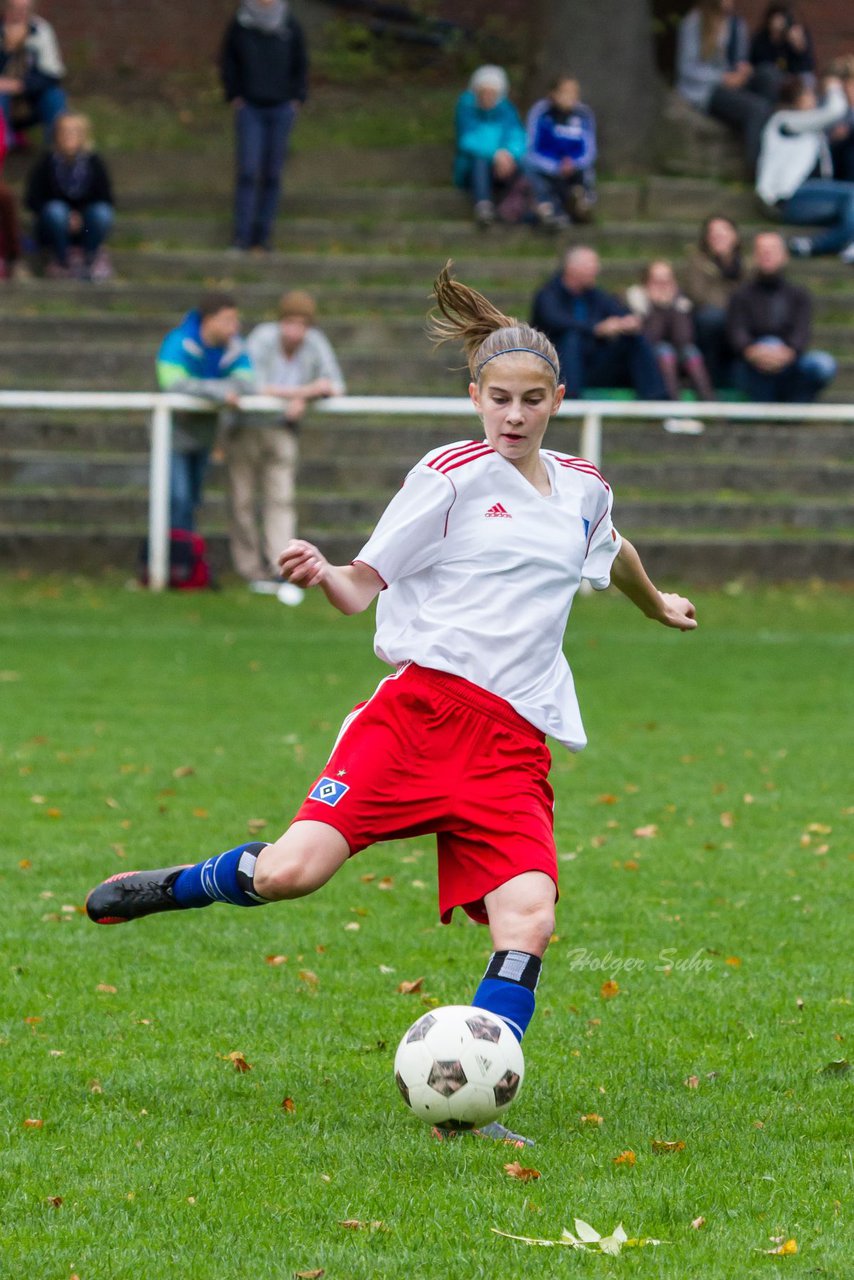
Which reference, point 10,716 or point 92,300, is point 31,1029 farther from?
point 92,300

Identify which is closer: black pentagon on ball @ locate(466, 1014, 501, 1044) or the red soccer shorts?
black pentagon on ball @ locate(466, 1014, 501, 1044)

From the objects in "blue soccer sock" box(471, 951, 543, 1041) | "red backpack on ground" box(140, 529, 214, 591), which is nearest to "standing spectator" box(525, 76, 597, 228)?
"red backpack on ground" box(140, 529, 214, 591)

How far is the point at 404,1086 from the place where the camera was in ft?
13.4

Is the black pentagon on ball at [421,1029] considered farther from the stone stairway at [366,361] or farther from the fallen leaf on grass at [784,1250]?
the stone stairway at [366,361]

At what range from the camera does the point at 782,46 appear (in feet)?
67.3

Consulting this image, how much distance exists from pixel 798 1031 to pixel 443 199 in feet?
52.1

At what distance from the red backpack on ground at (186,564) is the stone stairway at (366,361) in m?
0.63

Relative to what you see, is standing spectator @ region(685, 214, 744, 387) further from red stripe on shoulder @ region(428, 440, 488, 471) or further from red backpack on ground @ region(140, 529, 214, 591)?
red stripe on shoulder @ region(428, 440, 488, 471)

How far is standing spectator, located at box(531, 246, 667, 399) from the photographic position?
49.4 feet

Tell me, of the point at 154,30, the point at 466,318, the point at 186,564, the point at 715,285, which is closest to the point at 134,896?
the point at 466,318

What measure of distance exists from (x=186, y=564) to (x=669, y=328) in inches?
173

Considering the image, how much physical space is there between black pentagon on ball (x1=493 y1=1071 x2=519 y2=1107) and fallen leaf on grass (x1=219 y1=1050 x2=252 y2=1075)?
0.85 metres

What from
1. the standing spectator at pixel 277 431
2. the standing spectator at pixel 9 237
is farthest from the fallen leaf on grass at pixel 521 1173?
the standing spectator at pixel 9 237

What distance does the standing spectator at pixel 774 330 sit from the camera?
1563 cm
